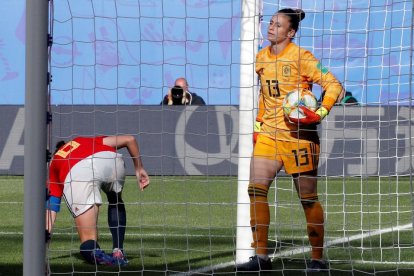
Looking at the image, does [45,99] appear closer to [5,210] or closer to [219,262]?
[219,262]

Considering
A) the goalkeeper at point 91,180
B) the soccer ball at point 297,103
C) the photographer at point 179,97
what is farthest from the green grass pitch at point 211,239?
the photographer at point 179,97

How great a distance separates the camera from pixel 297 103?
7.23 meters

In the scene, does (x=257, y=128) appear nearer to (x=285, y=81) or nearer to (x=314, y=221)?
(x=285, y=81)

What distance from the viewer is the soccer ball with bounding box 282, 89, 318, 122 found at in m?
7.22

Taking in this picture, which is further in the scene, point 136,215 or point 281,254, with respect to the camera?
point 136,215

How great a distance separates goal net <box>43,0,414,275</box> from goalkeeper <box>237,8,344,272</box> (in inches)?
5.1

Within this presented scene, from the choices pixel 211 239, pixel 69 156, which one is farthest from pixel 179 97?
pixel 69 156

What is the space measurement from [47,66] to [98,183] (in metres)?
2.87

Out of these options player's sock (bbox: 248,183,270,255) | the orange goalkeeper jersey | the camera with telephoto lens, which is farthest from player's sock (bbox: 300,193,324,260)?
the camera with telephoto lens

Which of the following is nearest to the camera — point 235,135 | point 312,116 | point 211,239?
point 312,116

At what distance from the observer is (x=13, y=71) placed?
21.2m

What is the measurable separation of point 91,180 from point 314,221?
62.9 inches

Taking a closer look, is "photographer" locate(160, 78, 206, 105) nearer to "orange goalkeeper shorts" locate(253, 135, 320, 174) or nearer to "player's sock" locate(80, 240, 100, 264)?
"player's sock" locate(80, 240, 100, 264)

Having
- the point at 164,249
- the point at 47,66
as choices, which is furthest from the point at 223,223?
the point at 47,66
